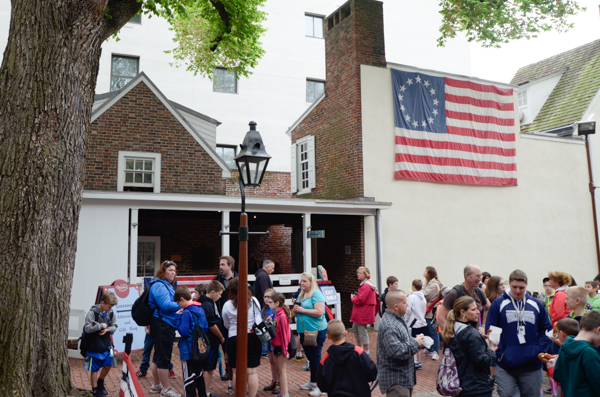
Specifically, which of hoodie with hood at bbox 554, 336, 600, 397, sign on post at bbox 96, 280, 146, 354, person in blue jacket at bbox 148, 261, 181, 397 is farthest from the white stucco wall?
hoodie with hood at bbox 554, 336, 600, 397

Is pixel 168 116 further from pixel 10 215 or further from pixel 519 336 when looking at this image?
pixel 519 336

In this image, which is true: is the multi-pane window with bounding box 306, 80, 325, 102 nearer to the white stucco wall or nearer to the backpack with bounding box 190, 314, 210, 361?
the white stucco wall

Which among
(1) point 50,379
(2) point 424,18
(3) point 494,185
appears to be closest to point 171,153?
(1) point 50,379

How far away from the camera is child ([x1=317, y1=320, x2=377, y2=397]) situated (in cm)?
488

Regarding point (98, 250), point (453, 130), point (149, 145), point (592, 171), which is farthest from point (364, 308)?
point (592, 171)

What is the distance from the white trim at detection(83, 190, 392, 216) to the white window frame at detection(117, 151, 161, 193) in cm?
238

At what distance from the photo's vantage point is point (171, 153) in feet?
47.0

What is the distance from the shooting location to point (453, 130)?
1656 cm

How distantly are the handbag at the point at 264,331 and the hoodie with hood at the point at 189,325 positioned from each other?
0.68 m

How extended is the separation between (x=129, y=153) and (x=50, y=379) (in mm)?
8907

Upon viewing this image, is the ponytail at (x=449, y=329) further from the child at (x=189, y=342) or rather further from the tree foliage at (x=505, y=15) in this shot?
the tree foliage at (x=505, y=15)

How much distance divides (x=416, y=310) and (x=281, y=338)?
3.13 meters

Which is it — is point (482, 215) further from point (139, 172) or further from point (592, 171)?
Answer: point (139, 172)

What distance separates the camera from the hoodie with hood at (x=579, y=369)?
13.6ft
